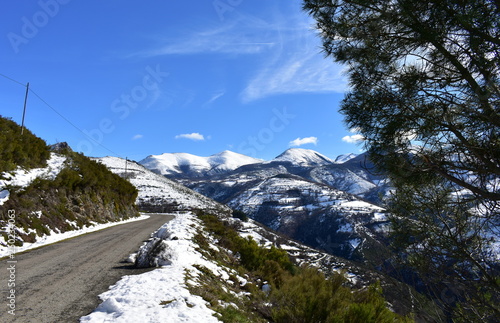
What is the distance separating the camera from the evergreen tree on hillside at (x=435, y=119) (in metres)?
3.37

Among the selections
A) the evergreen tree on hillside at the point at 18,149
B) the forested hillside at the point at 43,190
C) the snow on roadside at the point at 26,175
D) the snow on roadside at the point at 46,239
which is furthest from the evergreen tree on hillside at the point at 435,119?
the evergreen tree on hillside at the point at 18,149

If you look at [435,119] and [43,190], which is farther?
[43,190]

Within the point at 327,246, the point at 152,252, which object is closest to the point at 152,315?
the point at 152,252

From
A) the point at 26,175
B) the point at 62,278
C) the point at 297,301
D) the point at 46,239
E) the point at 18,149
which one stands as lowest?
the point at 297,301

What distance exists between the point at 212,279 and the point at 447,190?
5.87 metres

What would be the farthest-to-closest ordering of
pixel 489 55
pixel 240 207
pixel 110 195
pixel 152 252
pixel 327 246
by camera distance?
pixel 240 207
pixel 327 246
pixel 110 195
pixel 152 252
pixel 489 55

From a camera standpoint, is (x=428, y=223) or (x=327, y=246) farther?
(x=327, y=246)

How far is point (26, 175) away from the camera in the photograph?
12.9 meters

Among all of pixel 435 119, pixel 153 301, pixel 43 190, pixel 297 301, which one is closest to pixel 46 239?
pixel 43 190

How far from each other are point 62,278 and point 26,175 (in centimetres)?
930

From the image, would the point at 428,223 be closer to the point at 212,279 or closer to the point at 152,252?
the point at 212,279

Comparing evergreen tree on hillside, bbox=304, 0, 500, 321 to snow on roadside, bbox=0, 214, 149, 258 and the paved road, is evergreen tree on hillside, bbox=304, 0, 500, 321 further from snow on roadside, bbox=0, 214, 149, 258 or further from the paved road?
snow on roadside, bbox=0, 214, 149, 258

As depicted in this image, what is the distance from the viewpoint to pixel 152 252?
8156mm

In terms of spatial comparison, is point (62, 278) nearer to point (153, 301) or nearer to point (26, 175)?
point (153, 301)
